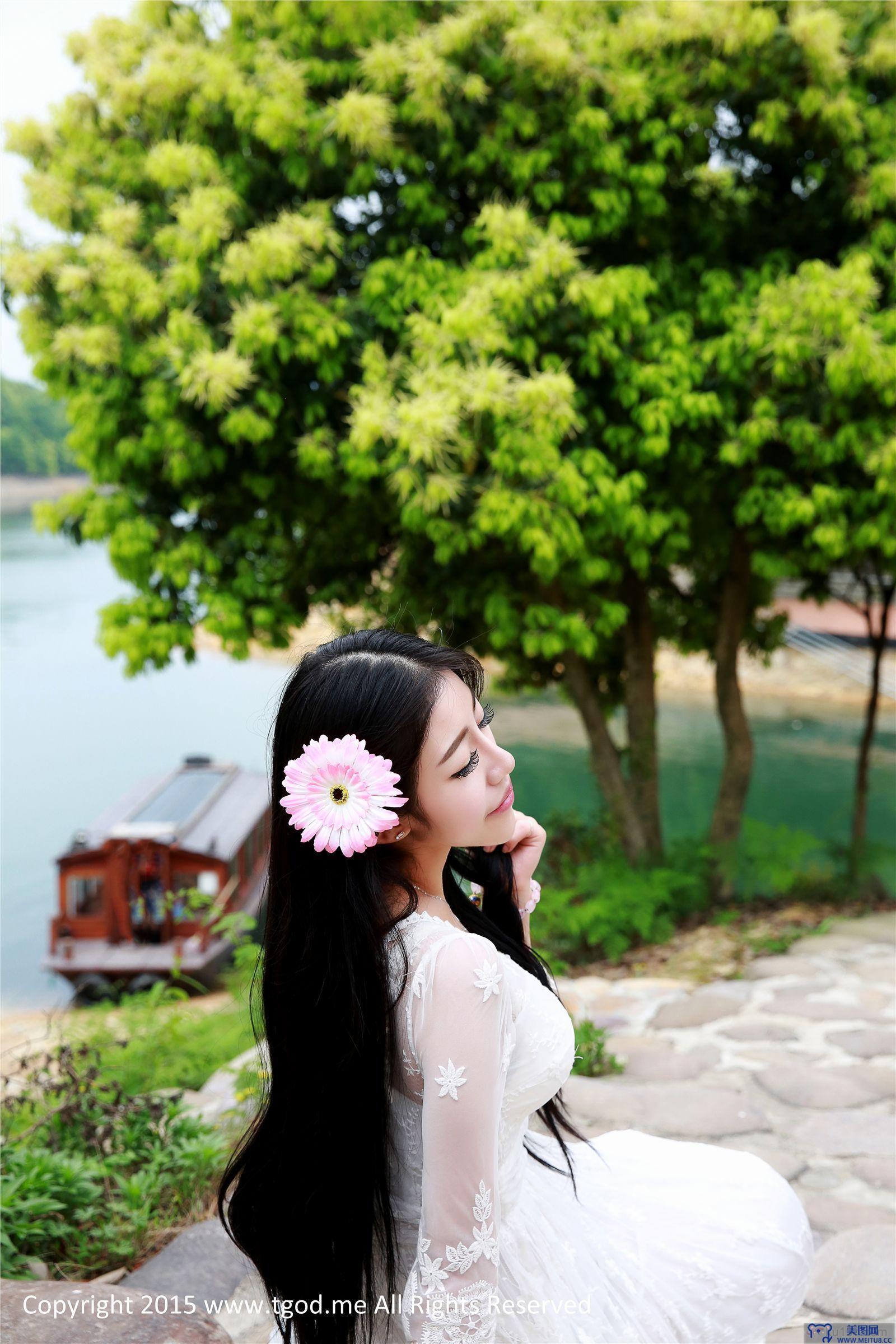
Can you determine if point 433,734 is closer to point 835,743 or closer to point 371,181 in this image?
point 371,181

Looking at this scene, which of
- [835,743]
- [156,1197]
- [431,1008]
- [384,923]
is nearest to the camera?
[431,1008]

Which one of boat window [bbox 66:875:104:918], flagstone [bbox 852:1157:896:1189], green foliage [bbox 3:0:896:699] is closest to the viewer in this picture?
flagstone [bbox 852:1157:896:1189]

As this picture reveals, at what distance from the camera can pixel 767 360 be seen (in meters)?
6.00

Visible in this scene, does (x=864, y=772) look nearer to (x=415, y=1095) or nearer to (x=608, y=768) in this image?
(x=608, y=768)

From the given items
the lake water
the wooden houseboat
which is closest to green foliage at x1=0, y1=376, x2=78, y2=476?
the lake water

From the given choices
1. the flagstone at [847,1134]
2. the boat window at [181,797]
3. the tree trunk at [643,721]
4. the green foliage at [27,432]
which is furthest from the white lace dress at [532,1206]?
the green foliage at [27,432]

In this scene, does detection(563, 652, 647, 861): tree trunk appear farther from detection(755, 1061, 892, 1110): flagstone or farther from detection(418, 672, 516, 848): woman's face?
detection(418, 672, 516, 848): woman's face

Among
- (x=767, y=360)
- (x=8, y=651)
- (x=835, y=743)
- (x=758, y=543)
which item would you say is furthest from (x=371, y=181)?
(x=8, y=651)

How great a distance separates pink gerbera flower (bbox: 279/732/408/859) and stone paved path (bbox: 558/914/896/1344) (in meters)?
1.82

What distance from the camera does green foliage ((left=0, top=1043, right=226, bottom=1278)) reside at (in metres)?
2.73

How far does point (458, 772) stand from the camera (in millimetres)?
1565

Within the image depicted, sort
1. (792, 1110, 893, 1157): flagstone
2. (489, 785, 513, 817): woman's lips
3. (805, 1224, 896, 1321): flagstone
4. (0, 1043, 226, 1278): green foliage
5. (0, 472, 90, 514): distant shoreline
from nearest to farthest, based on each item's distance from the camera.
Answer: (489, 785, 513, 817): woman's lips < (805, 1224, 896, 1321): flagstone < (0, 1043, 226, 1278): green foliage < (792, 1110, 893, 1157): flagstone < (0, 472, 90, 514): distant shoreline

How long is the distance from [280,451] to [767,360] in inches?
115

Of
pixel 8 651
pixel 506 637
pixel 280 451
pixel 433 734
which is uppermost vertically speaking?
pixel 280 451
